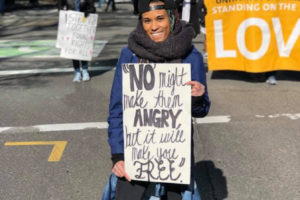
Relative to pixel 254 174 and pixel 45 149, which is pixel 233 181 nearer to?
pixel 254 174

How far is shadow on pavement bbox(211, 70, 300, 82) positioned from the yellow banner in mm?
419

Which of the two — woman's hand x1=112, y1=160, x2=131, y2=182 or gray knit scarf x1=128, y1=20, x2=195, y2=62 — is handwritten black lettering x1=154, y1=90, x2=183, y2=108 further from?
woman's hand x1=112, y1=160, x2=131, y2=182

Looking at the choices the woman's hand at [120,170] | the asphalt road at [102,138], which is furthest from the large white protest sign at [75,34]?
the woman's hand at [120,170]

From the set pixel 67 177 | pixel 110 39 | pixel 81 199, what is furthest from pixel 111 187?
pixel 110 39

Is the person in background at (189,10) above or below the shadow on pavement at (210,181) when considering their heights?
above

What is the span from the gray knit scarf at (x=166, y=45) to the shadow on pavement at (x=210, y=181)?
183cm

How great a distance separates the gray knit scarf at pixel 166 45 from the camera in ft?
7.03

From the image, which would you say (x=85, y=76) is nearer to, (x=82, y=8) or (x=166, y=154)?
(x=82, y=8)

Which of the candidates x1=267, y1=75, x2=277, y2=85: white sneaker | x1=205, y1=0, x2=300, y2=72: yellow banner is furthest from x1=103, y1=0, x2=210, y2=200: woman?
x1=267, y1=75, x2=277, y2=85: white sneaker

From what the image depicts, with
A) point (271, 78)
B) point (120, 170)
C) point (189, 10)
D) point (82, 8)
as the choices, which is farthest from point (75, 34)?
point (120, 170)

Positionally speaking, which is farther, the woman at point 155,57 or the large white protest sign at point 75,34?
the large white protest sign at point 75,34

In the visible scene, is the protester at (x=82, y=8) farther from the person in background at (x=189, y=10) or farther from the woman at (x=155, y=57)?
the woman at (x=155, y=57)

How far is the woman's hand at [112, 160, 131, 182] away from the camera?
2.20 m

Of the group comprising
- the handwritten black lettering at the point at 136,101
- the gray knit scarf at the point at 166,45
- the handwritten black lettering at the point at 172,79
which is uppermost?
the gray knit scarf at the point at 166,45
